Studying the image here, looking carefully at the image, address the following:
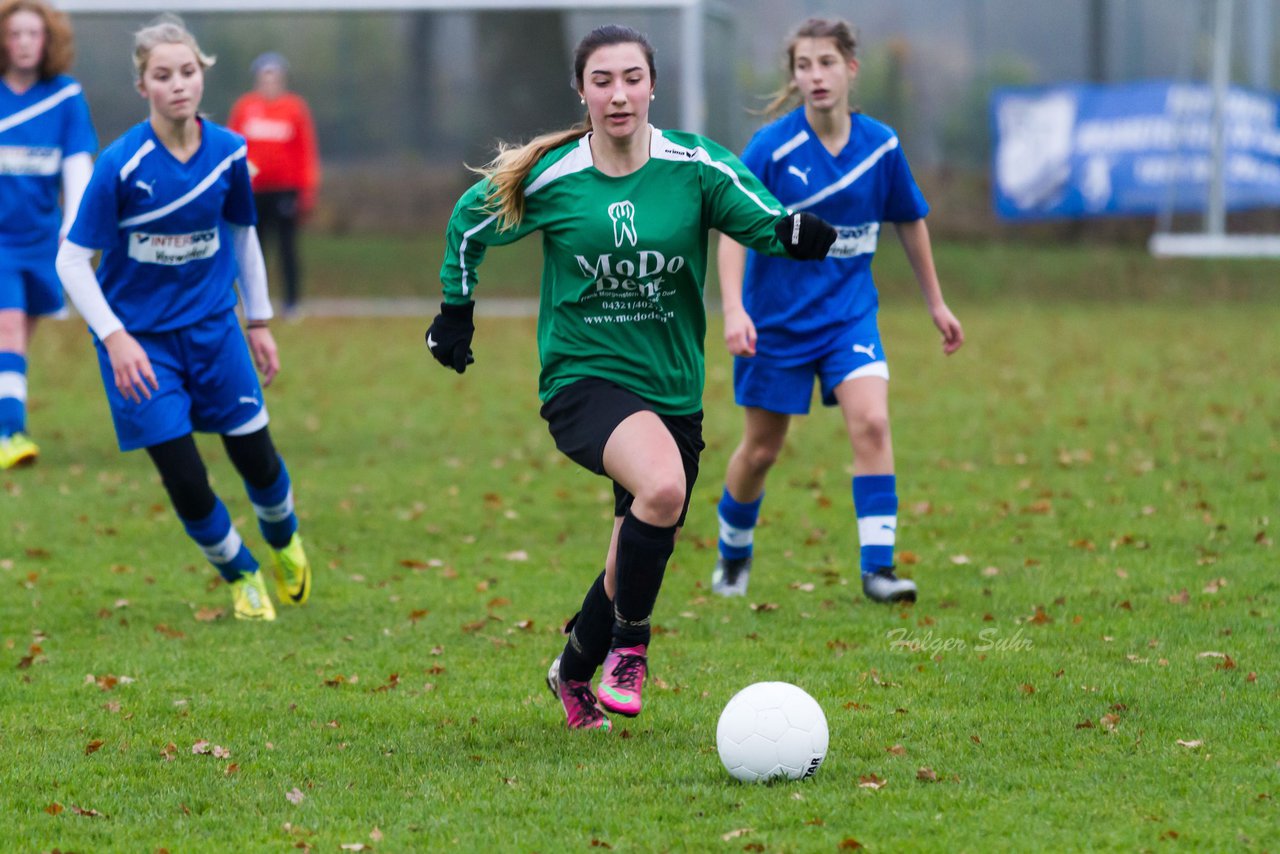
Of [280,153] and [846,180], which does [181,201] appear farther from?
[280,153]

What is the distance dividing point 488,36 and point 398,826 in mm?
17241

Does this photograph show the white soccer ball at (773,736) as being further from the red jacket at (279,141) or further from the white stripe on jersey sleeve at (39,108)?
the red jacket at (279,141)

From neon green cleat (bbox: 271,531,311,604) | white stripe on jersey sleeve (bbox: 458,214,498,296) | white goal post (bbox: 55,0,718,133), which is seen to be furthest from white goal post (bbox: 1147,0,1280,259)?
white stripe on jersey sleeve (bbox: 458,214,498,296)

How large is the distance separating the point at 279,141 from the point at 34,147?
8454 millimetres

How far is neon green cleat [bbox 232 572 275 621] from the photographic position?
6.45 m

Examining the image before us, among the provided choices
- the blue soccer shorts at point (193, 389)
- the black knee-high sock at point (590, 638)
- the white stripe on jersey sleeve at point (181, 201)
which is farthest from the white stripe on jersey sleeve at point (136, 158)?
the black knee-high sock at point (590, 638)

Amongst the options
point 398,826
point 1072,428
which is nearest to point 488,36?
point 1072,428

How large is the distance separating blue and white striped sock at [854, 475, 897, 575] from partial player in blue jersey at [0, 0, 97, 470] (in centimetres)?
440

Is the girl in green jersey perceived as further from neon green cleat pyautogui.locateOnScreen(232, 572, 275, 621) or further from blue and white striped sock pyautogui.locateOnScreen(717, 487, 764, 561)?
neon green cleat pyautogui.locateOnScreen(232, 572, 275, 621)

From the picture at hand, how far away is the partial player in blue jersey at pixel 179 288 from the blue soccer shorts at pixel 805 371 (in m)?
1.83

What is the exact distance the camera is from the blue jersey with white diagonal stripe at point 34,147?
28.9 ft

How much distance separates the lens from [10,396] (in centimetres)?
879

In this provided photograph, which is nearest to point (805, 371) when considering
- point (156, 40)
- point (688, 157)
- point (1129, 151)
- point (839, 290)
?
point (839, 290)

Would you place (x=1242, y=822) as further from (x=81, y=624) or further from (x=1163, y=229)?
(x=1163, y=229)
